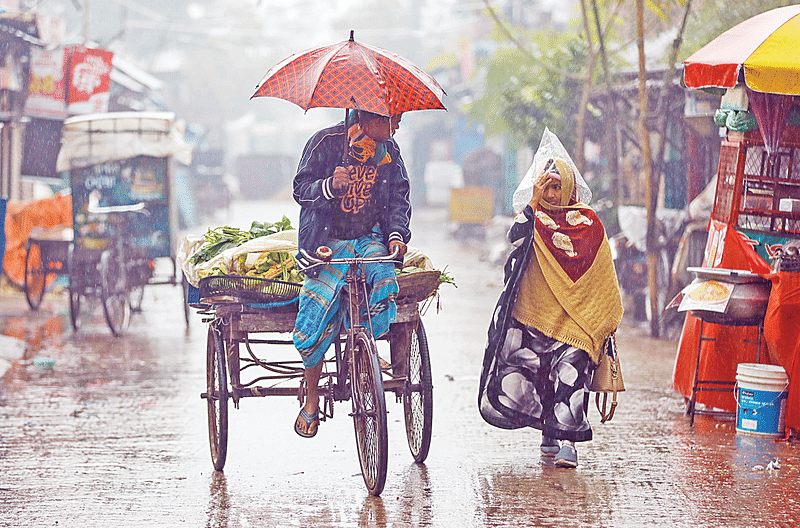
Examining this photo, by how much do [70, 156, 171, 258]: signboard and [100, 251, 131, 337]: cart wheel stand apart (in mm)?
460

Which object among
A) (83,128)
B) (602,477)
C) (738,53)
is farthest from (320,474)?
(83,128)

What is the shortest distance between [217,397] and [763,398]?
3.45 m

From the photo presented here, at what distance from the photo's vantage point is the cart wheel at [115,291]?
10.8m

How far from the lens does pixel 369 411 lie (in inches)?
193

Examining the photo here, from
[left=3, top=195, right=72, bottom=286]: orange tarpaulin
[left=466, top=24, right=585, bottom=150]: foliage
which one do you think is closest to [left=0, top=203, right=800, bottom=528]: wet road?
[left=3, top=195, right=72, bottom=286]: orange tarpaulin

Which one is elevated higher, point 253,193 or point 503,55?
point 503,55

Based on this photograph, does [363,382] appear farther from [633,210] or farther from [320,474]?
[633,210]

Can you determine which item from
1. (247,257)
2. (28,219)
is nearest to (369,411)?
(247,257)

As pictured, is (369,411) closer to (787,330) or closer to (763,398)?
(763,398)

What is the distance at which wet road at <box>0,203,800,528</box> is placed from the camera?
15.7ft

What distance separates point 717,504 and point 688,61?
3.23 meters

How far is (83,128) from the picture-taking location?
452 inches

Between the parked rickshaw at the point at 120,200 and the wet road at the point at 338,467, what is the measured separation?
7.38 ft

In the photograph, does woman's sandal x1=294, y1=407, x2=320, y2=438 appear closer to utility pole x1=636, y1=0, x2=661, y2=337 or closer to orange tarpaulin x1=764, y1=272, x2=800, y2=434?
orange tarpaulin x1=764, y1=272, x2=800, y2=434
